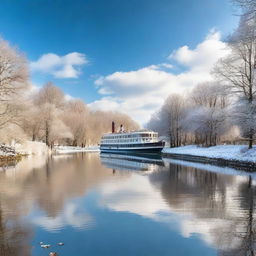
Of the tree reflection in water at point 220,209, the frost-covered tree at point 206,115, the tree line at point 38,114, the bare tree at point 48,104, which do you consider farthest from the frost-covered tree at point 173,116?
the tree reflection in water at point 220,209

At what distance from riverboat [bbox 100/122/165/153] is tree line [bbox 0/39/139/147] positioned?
10634mm

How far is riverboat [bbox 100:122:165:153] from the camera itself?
58.8 metres

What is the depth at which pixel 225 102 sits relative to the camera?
56.6 m

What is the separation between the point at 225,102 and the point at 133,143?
68.8 feet

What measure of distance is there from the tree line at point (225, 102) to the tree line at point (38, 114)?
22.1m

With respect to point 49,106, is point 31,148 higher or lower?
lower

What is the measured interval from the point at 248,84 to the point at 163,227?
26.2m

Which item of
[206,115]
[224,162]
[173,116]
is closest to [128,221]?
[224,162]

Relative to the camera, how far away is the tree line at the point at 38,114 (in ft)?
108

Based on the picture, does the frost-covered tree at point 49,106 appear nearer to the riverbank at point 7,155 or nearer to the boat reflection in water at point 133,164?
the boat reflection in water at point 133,164

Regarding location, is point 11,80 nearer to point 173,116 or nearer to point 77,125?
point 173,116

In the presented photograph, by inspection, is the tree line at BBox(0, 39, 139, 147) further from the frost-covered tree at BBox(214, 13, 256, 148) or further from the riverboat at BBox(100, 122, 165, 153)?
the frost-covered tree at BBox(214, 13, 256, 148)

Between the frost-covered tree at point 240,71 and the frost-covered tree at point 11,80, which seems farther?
the frost-covered tree at point 11,80

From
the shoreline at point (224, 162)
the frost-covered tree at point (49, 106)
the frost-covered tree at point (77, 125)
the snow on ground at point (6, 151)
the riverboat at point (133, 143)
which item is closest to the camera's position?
the shoreline at point (224, 162)
